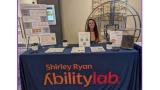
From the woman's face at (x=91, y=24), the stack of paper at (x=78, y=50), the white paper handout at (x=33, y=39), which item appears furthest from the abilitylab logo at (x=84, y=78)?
the woman's face at (x=91, y=24)

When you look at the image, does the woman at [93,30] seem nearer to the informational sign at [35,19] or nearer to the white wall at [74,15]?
the white wall at [74,15]

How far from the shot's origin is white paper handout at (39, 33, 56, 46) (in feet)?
7.56

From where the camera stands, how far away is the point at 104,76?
196 centimetres

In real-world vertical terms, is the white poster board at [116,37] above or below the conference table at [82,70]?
above

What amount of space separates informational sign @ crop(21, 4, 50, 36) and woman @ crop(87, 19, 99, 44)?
15.7 inches

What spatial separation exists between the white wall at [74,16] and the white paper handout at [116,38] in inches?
11.5

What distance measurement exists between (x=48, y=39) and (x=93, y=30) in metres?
0.44

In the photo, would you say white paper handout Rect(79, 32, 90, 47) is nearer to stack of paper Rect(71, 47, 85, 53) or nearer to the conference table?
stack of paper Rect(71, 47, 85, 53)

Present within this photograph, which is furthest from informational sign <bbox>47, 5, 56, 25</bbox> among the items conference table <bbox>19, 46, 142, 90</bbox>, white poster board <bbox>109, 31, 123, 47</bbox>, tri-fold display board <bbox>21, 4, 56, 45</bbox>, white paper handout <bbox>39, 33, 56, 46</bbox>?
white poster board <bbox>109, 31, 123, 47</bbox>

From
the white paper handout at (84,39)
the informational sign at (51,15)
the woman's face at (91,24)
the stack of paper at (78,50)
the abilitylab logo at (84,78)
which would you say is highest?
the informational sign at (51,15)

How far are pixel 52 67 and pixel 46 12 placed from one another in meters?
0.62

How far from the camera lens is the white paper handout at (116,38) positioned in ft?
7.02
